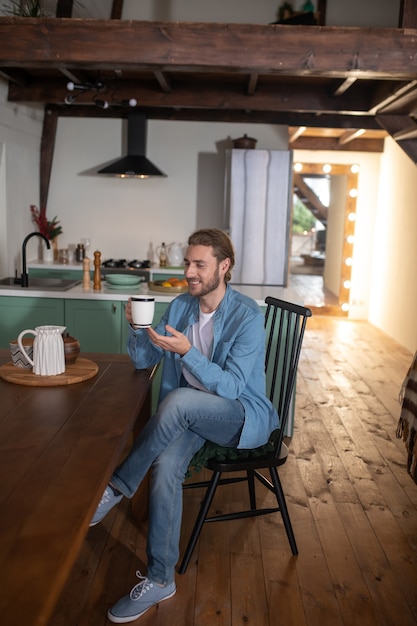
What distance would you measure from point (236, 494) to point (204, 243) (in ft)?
4.31

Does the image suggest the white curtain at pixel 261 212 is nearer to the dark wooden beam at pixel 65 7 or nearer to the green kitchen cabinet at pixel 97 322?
the dark wooden beam at pixel 65 7

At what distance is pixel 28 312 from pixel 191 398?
196 centimetres

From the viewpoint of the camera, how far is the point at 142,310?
1998mm

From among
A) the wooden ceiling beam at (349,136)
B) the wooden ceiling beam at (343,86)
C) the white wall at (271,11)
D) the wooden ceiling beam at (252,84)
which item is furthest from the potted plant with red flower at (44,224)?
the wooden ceiling beam at (349,136)

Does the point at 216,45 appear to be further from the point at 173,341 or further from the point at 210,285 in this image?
the point at 173,341

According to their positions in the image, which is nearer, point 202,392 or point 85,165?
point 202,392

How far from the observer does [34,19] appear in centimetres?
371

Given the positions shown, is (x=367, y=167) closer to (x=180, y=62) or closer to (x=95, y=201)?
(x=95, y=201)

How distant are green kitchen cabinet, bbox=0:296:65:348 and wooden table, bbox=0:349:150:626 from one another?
1583 millimetres

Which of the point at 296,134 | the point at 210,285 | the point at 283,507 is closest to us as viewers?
the point at 210,285

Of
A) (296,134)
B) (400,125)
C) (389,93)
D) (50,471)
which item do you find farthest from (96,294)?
(296,134)

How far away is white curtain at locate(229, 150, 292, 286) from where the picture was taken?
226 inches

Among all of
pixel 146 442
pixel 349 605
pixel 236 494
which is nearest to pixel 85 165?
pixel 236 494

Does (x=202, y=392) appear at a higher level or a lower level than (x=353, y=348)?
higher
